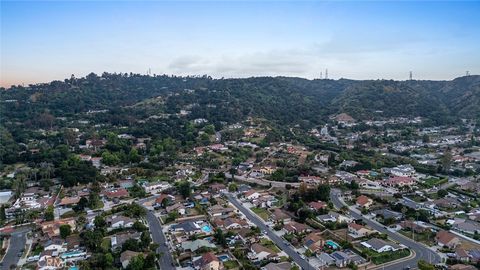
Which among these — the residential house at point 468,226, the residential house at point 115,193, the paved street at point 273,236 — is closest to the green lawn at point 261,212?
the paved street at point 273,236

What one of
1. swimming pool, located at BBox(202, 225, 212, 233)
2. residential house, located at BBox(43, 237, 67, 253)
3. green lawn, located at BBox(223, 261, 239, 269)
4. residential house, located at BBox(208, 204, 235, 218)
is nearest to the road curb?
green lawn, located at BBox(223, 261, 239, 269)

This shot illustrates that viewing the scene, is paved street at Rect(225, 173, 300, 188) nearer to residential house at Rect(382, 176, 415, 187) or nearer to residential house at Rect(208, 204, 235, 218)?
residential house at Rect(208, 204, 235, 218)

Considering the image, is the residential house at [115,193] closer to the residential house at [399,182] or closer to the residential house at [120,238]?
the residential house at [120,238]

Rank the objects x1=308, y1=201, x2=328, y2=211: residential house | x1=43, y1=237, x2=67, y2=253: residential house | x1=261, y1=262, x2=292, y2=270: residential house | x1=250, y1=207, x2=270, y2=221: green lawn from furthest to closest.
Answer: x1=308, y1=201, x2=328, y2=211: residential house < x1=250, y1=207, x2=270, y2=221: green lawn < x1=43, y1=237, x2=67, y2=253: residential house < x1=261, y1=262, x2=292, y2=270: residential house

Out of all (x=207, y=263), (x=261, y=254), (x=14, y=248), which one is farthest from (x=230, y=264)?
(x=14, y=248)

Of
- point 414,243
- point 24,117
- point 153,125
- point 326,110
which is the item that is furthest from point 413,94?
point 24,117

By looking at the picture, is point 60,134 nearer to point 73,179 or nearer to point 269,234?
point 73,179

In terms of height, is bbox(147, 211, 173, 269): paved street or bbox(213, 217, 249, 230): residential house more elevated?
bbox(213, 217, 249, 230): residential house
